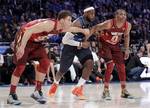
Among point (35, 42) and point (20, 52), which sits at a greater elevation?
point (35, 42)

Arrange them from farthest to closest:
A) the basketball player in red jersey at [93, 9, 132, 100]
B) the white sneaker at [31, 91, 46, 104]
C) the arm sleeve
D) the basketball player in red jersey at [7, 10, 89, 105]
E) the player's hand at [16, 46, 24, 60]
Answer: the basketball player in red jersey at [93, 9, 132, 100] → the arm sleeve → the white sneaker at [31, 91, 46, 104] → the basketball player in red jersey at [7, 10, 89, 105] → the player's hand at [16, 46, 24, 60]

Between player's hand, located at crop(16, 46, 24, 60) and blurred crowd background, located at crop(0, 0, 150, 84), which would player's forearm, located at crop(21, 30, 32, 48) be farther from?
blurred crowd background, located at crop(0, 0, 150, 84)

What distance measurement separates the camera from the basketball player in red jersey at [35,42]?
21.5 ft

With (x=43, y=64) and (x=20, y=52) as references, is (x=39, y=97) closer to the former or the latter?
(x=43, y=64)

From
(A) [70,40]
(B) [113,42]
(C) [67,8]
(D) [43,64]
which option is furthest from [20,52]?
(C) [67,8]

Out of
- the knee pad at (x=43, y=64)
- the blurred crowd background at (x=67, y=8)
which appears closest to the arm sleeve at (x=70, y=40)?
the knee pad at (x=43, y=64)

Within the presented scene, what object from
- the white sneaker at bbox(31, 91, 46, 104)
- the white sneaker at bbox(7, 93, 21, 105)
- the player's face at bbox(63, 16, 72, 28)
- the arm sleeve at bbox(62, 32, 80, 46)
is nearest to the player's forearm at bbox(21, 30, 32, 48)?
the player's face at bbox(63, 16, 72, 28)

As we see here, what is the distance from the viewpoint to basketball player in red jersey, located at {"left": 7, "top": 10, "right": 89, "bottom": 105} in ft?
21.5

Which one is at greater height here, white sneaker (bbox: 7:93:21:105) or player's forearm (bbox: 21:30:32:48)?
player's forearm (bbox: 21:30:32:48)

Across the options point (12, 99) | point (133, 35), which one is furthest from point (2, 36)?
point (12, 99)

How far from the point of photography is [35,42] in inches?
272

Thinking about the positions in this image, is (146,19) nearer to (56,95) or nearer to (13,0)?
(13,0)

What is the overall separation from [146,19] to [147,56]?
21.3 feet

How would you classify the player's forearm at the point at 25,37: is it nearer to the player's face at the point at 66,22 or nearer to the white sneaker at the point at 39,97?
the player's face at the point at 66,22
